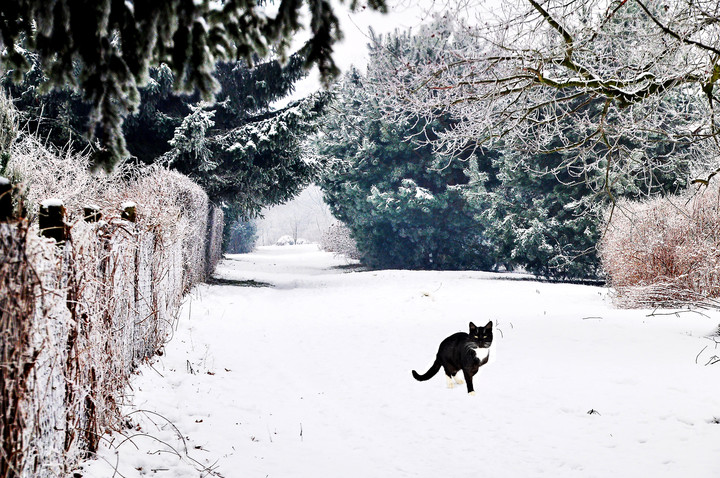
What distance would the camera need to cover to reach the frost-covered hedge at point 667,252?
29.2ft

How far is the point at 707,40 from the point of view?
6.44 meters

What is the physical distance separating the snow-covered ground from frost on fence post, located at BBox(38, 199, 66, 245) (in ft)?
4.49

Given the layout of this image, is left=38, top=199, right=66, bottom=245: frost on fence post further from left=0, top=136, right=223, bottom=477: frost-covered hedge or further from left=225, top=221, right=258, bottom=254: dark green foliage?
left=225, top=221, right=258, bottom=254: dark green foliage

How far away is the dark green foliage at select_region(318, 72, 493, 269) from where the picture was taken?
22297 mm

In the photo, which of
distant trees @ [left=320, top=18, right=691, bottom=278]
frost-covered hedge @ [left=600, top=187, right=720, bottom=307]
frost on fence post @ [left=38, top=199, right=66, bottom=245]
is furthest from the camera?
distant trees @ [left=320, top=18, right=691, bottom=278]

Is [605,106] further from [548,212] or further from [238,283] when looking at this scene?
[548,212]

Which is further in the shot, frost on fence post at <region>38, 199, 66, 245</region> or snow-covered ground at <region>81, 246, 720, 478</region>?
snow-covered ground at <region>81, 246, 720, 478</region>

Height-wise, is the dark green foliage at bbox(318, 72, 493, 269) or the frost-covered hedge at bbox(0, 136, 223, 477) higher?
the dark green foliage at bbox(318, 72, 493, 269)

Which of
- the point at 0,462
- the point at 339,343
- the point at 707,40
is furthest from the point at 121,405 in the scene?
the point at 707,40

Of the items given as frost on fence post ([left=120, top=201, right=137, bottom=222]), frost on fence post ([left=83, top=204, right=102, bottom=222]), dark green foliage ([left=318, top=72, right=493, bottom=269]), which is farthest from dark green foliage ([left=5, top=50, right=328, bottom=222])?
frost on fence post ([left=83, top=204, right=102, bottom=222])

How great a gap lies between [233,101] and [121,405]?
1343 centimetres

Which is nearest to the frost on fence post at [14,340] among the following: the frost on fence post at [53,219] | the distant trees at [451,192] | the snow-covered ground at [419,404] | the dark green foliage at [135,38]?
the dark green foliage at [135,38]

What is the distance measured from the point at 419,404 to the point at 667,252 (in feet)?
22.3

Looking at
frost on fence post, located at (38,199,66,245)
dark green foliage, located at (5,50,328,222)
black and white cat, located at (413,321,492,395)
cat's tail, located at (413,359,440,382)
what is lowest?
cat's tail, located at (413,359,440,382)
